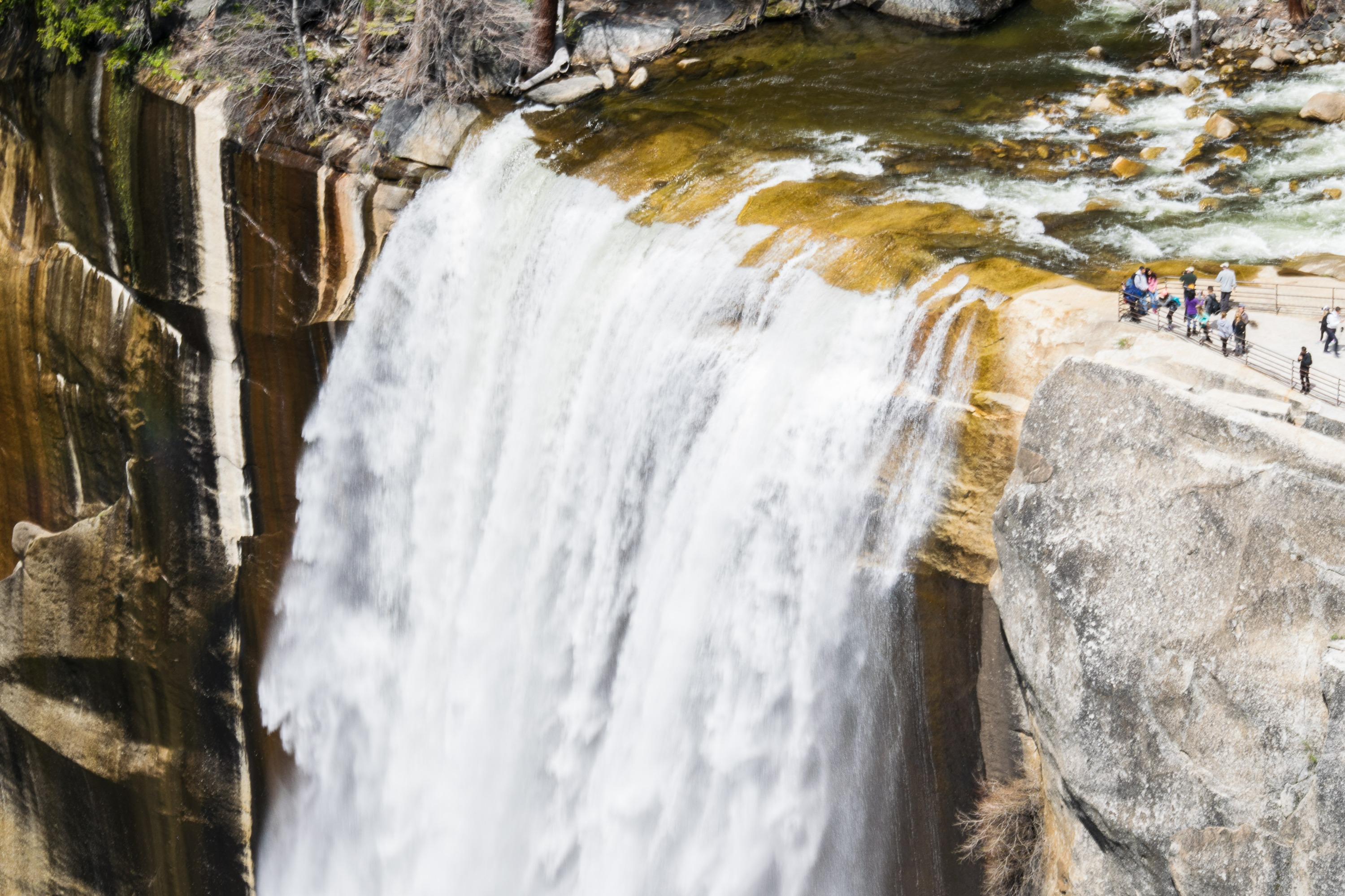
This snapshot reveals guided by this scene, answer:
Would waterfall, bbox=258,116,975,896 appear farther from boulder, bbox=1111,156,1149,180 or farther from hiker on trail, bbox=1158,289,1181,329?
boulder, bbox=1111,156,1149,180

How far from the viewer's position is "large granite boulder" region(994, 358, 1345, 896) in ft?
35.8

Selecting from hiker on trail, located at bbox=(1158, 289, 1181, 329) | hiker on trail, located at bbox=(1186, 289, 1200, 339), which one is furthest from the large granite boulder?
hiker on trail, located at bbox=(1186, 289, 1200, 339)

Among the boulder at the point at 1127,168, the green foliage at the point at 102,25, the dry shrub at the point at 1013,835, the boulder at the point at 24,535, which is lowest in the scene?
the dry shrub at the point at 1013,835

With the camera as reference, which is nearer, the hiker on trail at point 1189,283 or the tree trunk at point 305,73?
the hiker on trail at point 1189,283

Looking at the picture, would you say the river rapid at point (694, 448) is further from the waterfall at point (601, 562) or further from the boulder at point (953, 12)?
the boulder at point (953, 12)

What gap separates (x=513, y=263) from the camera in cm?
1961

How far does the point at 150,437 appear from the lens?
75.8ft

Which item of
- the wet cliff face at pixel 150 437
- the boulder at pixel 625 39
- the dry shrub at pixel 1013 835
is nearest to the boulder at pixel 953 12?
the boulder at pixel 625 39

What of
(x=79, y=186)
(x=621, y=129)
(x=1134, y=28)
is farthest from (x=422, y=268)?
(x=1134, y=28)

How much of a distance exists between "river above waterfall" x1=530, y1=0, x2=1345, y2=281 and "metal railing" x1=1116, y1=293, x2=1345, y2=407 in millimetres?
2195

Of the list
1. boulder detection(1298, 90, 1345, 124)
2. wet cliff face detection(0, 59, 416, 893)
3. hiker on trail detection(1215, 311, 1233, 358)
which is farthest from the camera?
wet cliff face detection(0, 59, 416, 893)

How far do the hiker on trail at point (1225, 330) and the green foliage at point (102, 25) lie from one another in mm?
21397

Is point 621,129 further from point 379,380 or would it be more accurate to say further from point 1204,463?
point 1204,463

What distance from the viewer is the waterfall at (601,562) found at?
47.5 ft
